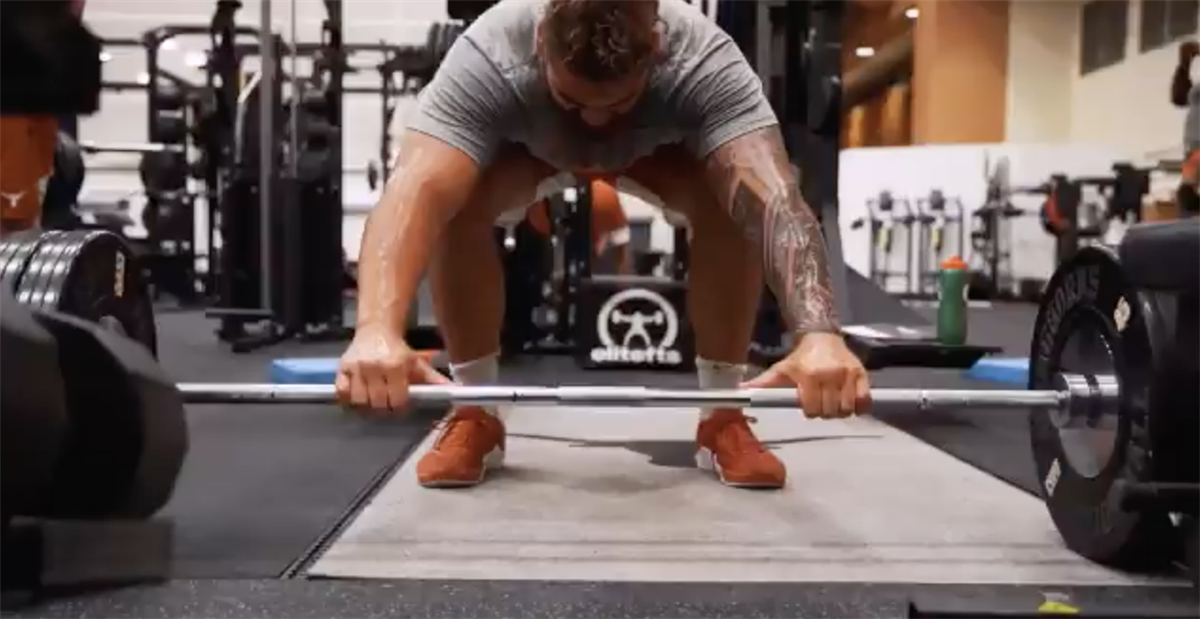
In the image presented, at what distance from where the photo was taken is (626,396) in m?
1.30

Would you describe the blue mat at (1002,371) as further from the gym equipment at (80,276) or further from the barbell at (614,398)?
the gym equipment at (80,276)

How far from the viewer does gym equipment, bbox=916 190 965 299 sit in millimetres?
8273

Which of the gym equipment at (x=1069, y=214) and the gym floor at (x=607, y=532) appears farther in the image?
the gym equipment at (x=1069, y=214)

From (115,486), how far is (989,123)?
838 centimetres

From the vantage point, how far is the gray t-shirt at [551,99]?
150cm

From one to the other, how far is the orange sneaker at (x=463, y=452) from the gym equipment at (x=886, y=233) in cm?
691

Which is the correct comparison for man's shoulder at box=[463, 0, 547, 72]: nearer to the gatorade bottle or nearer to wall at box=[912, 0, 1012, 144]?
the gatorade bottle

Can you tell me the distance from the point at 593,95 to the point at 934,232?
767cm

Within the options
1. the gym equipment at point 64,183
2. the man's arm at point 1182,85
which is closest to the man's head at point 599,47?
the gym equipment at point 64,183

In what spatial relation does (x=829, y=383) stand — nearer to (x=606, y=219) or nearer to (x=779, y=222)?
(x=779, y=222)

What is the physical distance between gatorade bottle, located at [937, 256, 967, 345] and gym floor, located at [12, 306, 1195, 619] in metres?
0.44

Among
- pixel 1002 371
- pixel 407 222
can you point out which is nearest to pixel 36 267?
pixel 407 222

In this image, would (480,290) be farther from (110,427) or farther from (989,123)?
(989,123)

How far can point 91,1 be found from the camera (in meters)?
0.62
